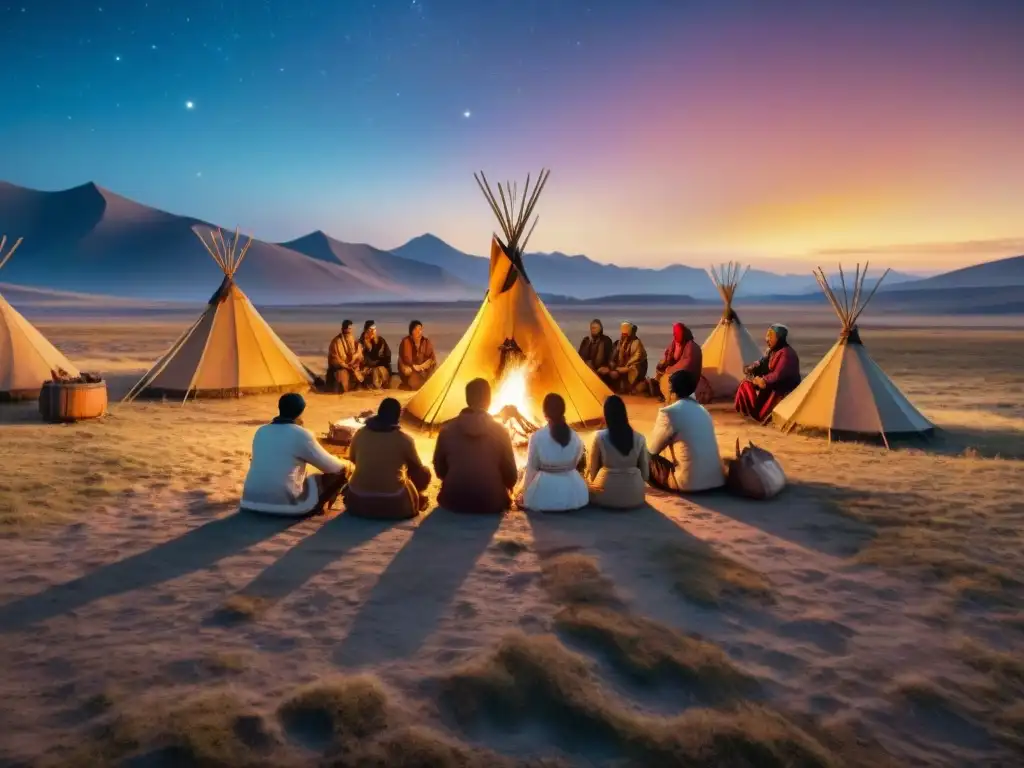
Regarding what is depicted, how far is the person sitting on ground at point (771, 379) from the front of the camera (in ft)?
25.8

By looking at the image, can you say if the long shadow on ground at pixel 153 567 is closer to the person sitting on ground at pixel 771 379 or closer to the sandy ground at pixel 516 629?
the sandy ground at pixel 516 629

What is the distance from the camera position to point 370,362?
33.8ft

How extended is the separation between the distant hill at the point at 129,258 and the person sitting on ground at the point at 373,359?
340 ft

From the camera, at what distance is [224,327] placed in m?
9.68

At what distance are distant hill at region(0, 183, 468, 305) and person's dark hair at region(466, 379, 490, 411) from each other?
109531 mm

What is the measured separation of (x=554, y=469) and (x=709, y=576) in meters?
1.26

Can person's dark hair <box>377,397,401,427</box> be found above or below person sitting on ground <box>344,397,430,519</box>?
above

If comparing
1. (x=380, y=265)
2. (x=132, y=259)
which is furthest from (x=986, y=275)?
(x=132, y=259)

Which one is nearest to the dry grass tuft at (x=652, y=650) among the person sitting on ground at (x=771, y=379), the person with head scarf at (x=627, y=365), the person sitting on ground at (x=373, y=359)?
the person sitting on ground at (x=771, y=379)

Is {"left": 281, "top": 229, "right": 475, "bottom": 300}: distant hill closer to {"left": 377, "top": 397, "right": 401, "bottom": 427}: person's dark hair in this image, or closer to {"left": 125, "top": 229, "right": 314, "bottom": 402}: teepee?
{"left": 125, "top": 229, "right": 314, "bottom": 402}: teepee

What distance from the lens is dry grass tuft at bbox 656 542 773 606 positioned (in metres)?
3.62

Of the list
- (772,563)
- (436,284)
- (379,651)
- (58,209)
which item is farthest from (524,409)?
(436,284)

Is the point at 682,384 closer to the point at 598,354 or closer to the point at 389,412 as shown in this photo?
the point at 389,412

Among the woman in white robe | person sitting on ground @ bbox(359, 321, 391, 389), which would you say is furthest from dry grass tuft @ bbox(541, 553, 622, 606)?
person sitting on ground @ bbox(359, 321, 391, 389)
